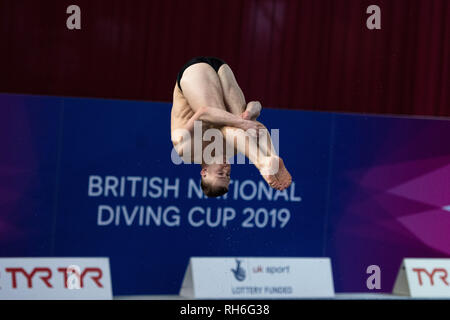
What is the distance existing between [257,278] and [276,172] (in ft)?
13.7

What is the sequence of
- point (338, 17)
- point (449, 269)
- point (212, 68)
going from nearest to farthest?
point (212, 68) < point (449, 269) < point (338, 17)

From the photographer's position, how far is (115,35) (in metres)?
8.94

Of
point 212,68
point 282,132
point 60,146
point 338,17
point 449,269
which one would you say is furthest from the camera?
point 338,17

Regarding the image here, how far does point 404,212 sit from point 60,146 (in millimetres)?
3499

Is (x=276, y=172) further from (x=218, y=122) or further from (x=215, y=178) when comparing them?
(x=215, y=178)

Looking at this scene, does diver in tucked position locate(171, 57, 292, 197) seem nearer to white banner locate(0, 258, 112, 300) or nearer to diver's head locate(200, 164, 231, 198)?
diver's head locate(200, 164, 231, 198)

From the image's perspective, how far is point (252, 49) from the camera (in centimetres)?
945

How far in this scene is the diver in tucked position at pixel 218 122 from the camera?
417 centimetres

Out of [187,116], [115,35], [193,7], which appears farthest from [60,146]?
[187,116]

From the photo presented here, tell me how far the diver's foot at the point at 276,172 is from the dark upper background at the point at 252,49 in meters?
5.06

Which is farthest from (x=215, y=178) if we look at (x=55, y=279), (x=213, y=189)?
(x=55, y=279)

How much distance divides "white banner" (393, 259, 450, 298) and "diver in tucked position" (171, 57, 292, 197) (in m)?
4.53

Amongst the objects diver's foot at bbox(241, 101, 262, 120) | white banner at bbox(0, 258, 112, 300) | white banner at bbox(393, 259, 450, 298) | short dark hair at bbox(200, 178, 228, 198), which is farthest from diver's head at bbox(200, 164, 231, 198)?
white banner at bbox(393, 259, 450, 298)
